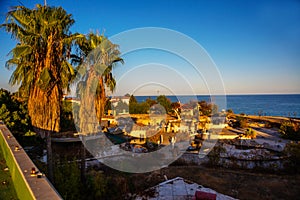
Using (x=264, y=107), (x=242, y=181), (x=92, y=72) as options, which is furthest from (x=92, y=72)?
(x=264, y=107)

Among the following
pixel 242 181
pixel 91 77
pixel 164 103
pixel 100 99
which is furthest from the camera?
pixel 164 103

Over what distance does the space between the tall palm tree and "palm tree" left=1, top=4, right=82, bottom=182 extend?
0.60 m

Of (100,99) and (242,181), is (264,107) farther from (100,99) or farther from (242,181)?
(100,99)

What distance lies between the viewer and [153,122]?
17.9m

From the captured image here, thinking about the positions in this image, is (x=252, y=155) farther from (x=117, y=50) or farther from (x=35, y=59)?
(x=35, y=59)

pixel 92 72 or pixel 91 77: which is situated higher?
pixel 92 72

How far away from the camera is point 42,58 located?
527cm

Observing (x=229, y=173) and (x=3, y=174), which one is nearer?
(x=3, y=174)

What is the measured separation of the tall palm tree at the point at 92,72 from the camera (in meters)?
6.17

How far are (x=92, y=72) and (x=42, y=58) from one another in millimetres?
1436

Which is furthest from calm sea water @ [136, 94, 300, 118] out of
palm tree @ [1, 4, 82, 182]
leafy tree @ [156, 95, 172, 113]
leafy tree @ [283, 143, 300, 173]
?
palm tree @ [1, 4, 82, 182]

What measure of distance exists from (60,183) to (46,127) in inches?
61.4

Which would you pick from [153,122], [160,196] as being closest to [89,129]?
[160,196]

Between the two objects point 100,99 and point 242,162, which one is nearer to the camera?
point 100,99
